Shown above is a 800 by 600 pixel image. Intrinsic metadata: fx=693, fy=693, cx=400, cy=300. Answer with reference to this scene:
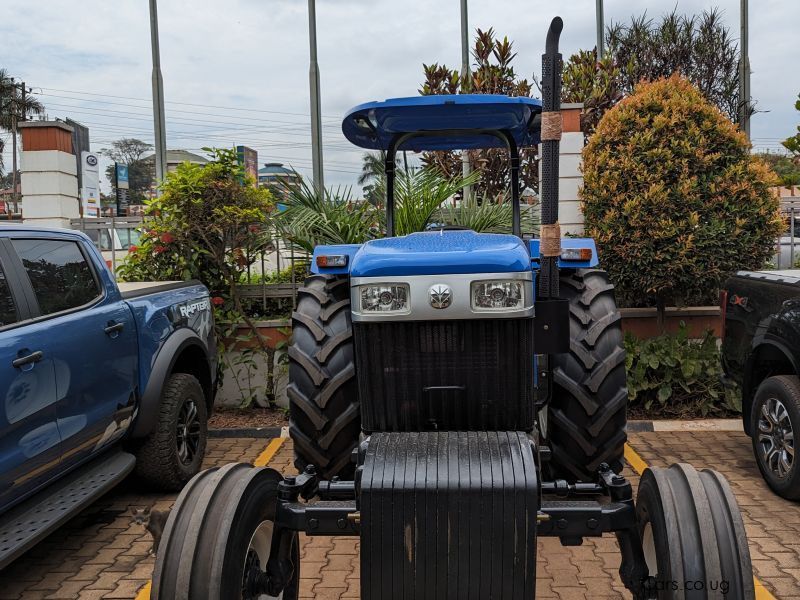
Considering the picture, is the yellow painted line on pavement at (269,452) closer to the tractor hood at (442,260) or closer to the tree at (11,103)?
the tractor hood at (442,260)

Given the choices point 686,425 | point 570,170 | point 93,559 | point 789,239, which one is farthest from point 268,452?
point 789,239

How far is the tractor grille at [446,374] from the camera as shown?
284cm

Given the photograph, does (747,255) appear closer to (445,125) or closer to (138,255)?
(445,125)

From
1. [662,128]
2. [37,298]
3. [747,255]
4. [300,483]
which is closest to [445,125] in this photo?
[300,483]

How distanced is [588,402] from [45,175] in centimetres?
752

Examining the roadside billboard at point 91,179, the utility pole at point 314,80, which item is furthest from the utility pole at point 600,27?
the roadside billboard at point 91,179

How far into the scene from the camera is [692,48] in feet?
58.7

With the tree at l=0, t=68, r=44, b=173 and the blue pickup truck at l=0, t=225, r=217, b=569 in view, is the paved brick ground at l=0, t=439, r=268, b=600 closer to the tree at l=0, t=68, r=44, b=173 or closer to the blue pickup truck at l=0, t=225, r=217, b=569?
the blue pickup truck at l=0, t=225, r=217, b=569

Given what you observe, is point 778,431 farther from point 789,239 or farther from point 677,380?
point 789,239

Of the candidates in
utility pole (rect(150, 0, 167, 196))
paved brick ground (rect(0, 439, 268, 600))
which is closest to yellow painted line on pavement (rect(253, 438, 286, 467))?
paved brick ground (rect(0, 439, 268, 600))

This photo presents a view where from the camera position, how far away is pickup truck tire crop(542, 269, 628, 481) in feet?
11.3

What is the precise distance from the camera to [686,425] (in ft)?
20.2

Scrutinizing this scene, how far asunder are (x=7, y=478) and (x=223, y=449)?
283cm

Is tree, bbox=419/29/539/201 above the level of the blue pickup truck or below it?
above
